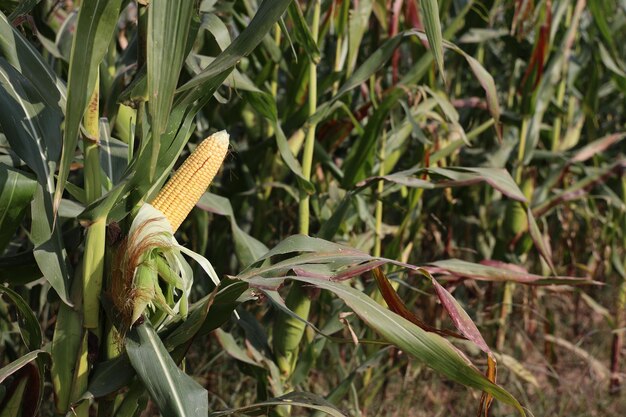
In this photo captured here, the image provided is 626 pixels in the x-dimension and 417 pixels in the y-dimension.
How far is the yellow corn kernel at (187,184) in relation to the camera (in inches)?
Result: 68.3

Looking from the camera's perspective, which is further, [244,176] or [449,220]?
[449,220]

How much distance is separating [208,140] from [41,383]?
0.61 m

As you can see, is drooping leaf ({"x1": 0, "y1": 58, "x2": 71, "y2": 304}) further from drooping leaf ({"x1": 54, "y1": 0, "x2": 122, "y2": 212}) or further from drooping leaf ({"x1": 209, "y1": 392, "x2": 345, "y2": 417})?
drooping leaf ({"x1": 209, "y1": 392, "x2": 345, "y2": 417})

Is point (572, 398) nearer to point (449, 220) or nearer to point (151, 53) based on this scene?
point (449, 220)

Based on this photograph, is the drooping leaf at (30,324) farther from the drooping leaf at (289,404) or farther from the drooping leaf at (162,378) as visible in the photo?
the drooping leaf at (289,404)

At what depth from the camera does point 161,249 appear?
1.62m

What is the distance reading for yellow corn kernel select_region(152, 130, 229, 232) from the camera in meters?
1.74

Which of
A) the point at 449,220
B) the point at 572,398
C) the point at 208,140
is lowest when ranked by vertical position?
the point at 572,398

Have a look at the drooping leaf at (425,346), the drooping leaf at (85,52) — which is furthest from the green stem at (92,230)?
the drooping leaf at (425,346)

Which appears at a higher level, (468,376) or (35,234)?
(35,234)

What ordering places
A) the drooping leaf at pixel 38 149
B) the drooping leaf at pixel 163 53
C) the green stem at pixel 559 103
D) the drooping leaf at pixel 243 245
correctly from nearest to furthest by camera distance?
the drooping leaf at pixel 163 53 → the drooping leaf at pixel 38 149 → the drooping leaf at pixel 243 245 → the green stem at pixel 559 103

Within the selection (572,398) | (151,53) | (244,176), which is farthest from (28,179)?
(572,398)

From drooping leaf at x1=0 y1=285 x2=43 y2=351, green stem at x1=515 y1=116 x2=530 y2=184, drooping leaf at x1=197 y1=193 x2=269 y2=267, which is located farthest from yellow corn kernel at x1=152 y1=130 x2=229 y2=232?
green stem at x1=515 y1=116 x2=530 y2=184

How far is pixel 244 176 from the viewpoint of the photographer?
324cm
